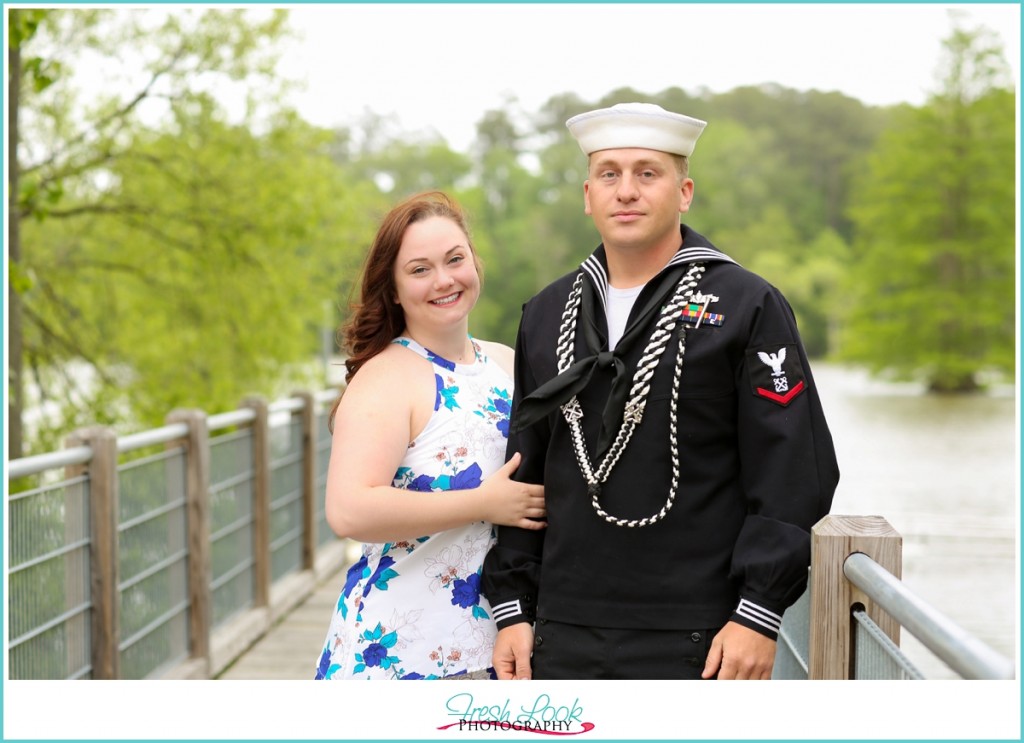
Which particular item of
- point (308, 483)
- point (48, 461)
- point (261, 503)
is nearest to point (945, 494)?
point (308, 483)

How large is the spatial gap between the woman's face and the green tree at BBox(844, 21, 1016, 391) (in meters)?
43.7

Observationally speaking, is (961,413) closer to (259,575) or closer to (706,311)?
(259,575)

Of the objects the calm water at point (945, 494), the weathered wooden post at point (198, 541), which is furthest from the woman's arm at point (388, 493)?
the weathered wooden post at point (198, 541)

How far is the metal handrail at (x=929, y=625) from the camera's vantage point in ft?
4.95

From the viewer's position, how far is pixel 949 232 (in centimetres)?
4594

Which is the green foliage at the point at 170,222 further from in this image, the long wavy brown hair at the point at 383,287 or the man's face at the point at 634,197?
the man's face at the point at 634,197

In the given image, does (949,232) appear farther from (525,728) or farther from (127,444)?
(525,728)

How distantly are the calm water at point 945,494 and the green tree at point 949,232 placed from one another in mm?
4520

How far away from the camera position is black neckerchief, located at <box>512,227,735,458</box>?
7.88 feet

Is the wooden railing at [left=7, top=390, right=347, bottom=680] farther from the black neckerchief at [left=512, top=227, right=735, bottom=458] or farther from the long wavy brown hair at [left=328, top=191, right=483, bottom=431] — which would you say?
the black neckerchief at [left=512, top=227, right=735, bottom=458]

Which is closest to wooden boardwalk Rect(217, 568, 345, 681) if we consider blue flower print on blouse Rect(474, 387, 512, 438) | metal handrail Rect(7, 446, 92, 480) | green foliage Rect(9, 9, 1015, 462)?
metal handrail Rect(7, 446, 92, 480)

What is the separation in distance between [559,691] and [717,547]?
38cm

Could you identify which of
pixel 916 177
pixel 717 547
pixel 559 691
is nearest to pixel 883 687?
pixel 717 547

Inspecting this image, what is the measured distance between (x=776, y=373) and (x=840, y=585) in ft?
1.24
